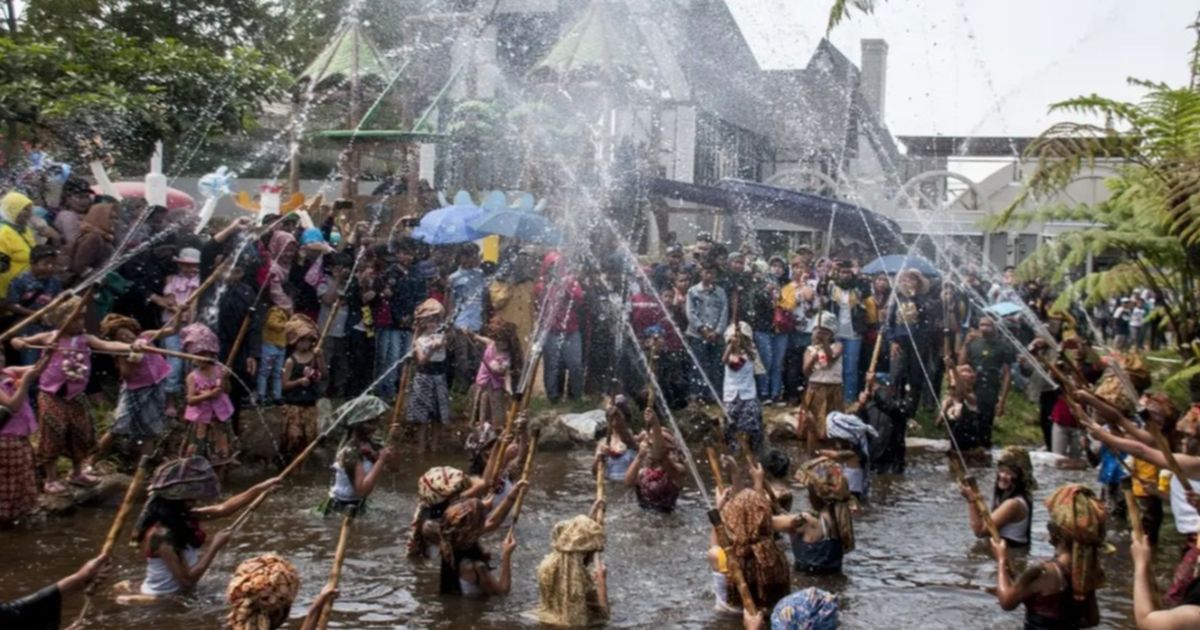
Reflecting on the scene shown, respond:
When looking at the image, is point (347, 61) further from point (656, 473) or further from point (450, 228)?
point (656, 473)

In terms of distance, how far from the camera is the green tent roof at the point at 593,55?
75.7 feet

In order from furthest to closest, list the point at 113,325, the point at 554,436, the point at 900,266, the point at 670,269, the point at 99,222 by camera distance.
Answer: the point at 900,266 < the point at 670,269 < the point at 554,436 < the point at 99,222 < the point at 113,325

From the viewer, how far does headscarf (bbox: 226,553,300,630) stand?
5.62 meters

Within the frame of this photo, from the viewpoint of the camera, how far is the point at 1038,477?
13.4 m

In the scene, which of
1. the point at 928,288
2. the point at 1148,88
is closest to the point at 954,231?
the point at 928,288

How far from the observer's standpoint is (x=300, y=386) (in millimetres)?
11867

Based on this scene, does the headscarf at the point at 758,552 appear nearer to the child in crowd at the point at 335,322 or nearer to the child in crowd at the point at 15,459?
the child in crowd at the point at 15,459

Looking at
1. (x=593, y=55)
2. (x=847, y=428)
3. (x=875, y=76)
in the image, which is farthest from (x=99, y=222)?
(x=875, y=76)

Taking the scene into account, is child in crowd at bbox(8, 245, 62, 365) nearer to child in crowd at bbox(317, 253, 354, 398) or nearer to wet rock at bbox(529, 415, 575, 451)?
child in crowd at bbox(317, 253, 354, 398)

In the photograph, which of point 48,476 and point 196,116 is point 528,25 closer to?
point 196,116

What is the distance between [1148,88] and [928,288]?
397cm

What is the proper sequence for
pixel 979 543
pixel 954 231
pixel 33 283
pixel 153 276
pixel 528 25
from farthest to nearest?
pixel 528 25 < pixel 954 231 < pixel 153 276 < pixel 33 283 < pixel 979 543

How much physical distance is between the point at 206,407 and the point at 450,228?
572cm

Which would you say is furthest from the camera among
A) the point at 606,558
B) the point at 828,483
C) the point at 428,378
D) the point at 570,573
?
the point at 428,378
